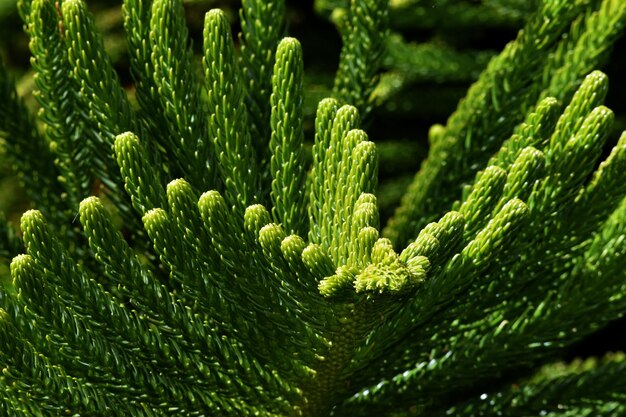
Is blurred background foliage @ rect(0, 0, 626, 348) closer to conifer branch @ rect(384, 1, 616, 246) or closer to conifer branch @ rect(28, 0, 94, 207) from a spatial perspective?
conifer branch @ rect(384, 1, 616, 246)

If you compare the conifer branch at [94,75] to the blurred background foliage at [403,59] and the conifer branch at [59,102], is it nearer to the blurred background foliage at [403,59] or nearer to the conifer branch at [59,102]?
the conifer branch at [59,102]

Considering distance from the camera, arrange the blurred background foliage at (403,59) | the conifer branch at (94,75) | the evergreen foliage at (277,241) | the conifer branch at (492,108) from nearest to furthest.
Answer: the evergreen foliage at (277,241) < the conifer branch at (94,75) < the conifer branch at (492,108) < the blurred background foliage at (403,59)

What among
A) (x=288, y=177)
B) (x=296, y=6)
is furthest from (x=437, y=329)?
(x=296, y=6)

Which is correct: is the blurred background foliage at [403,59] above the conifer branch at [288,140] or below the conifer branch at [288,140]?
above

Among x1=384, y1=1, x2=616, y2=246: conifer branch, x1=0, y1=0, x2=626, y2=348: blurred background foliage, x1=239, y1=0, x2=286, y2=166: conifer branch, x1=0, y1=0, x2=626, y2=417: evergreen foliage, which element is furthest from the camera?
x1=0, y1=0, x2=626, y2=348: blurred background foliage

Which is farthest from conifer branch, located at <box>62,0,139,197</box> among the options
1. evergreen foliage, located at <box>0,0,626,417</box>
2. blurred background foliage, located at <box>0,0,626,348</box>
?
blurred background foliage, located at <box>0,0,626,348</box>

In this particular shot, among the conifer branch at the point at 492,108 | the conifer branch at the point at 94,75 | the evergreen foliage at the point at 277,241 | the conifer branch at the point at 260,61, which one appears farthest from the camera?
the conifer branch at the point at 492,108

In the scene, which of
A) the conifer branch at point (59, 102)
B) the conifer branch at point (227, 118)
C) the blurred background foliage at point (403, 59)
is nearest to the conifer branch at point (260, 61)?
the conifer branch at point (227, 118)
